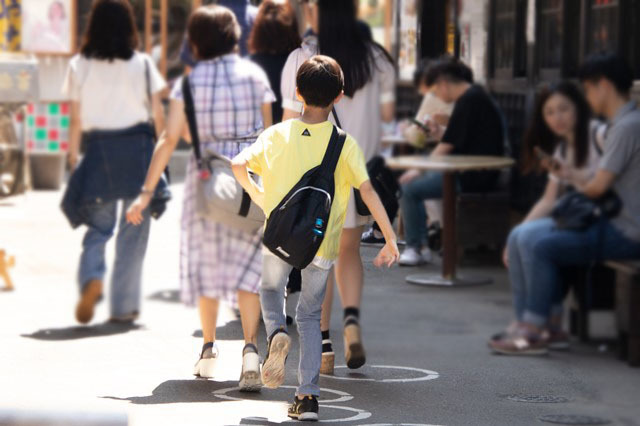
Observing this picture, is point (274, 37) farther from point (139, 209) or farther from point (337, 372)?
point (337, 372)

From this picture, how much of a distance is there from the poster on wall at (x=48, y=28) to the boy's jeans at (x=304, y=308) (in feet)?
21.0

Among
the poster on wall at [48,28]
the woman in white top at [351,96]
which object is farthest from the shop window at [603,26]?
the poster on wall at [48,28]

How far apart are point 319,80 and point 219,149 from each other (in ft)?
2.09

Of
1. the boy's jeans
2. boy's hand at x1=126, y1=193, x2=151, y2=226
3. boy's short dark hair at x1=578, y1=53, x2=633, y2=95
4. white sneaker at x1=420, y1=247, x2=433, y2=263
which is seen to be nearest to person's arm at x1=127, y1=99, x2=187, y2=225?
boy's hand at x1=126, y1=193, x2=151, y2=226

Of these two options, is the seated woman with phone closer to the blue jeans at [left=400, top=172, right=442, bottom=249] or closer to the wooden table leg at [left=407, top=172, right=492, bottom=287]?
the blue jeans at [left=400, top=172, right=442, bottom=249]

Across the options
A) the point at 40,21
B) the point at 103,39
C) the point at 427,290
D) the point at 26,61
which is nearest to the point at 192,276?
the point at 103,39

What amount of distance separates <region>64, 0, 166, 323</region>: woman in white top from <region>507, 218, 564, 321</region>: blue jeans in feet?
4.55

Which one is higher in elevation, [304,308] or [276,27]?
[276,27]

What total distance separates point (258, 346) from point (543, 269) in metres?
1.12

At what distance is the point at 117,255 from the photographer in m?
5.74

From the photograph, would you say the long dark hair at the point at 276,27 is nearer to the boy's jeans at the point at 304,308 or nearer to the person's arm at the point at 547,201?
the boy's jeans at the point at 304,308

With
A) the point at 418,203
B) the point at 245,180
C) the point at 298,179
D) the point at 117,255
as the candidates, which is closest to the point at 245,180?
the point at 245,180

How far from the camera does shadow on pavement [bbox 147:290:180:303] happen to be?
6463 mm

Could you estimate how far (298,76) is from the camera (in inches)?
156
